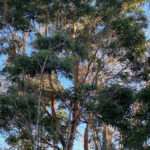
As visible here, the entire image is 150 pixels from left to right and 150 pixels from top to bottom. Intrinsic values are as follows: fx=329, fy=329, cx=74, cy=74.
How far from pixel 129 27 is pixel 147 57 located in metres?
1.16

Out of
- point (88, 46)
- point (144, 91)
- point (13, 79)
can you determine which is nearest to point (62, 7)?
point (88, 46)

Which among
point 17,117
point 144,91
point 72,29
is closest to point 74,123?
point 17,117

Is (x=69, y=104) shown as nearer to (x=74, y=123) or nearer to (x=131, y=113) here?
(x=74, y=123)

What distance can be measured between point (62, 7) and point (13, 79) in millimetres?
2803

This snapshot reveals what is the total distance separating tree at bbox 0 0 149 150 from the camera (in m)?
8.77

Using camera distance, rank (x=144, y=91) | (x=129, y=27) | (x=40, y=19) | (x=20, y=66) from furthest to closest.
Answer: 1. (x=40, y=19)
2. (x=129, y=27)
3. (x=144, y=91)
4. (x=20, y=66)

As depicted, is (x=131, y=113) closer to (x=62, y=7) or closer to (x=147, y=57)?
(x=147, y=57)

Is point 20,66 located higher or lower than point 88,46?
lower

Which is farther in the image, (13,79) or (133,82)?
(133,82)

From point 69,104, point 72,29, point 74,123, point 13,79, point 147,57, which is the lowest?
point 74,123

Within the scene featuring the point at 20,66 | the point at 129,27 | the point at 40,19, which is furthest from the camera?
the point at 40,19

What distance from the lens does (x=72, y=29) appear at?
1053cm

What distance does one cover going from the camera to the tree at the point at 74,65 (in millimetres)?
8766

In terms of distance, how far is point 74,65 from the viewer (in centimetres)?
942
